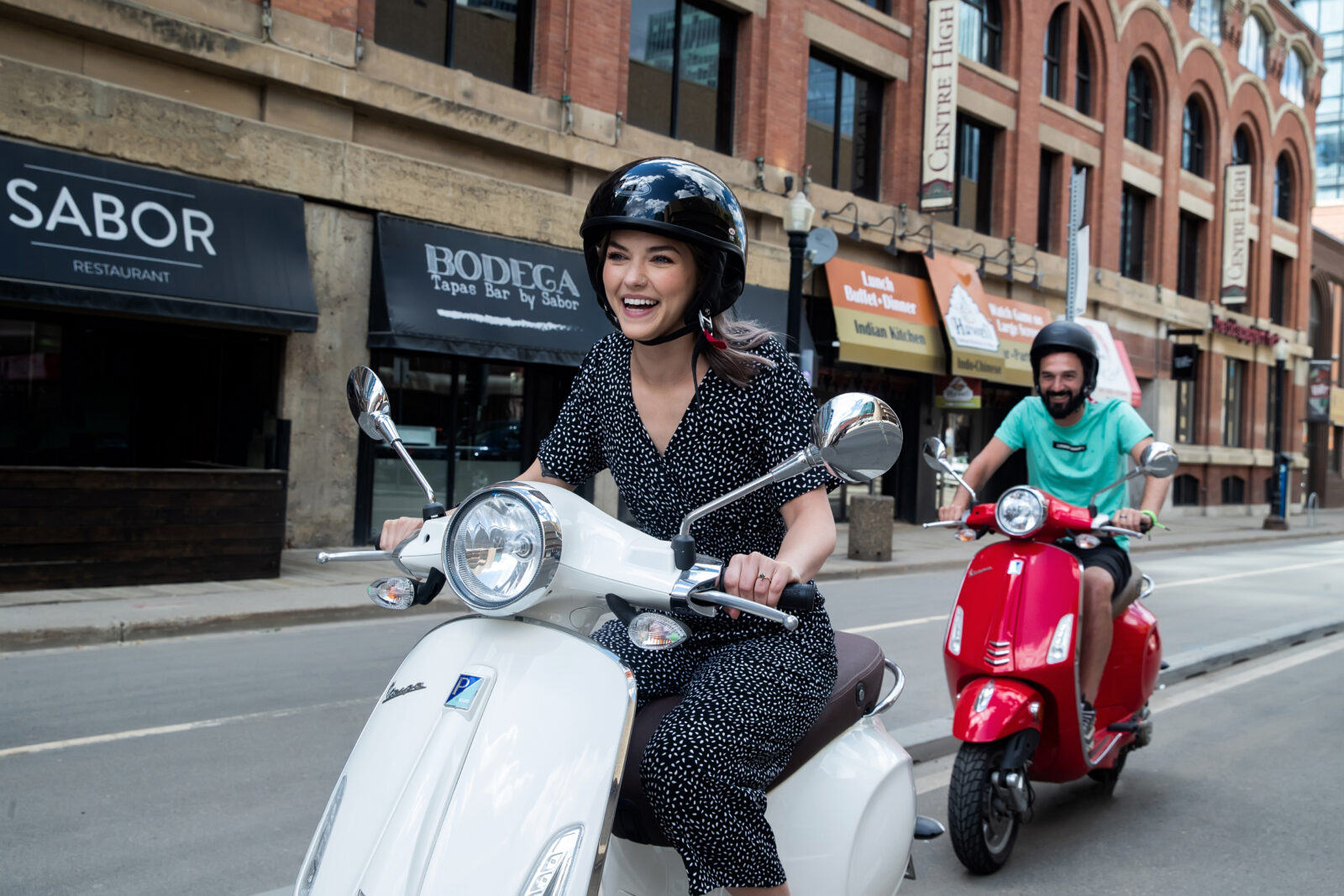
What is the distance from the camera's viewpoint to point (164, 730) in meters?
5.54

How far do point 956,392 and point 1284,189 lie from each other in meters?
22.4

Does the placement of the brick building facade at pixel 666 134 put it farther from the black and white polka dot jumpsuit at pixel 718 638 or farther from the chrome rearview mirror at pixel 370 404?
the black and white polka dot jumpsuit at pixel 718 638

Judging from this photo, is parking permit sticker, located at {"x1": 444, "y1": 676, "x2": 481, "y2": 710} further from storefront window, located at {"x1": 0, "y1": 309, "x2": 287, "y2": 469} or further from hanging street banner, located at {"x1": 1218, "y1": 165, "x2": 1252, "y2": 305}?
hanging street banner, located at {"x1": 1218, "y1": 165, "x2": 1252, "y2": 305}

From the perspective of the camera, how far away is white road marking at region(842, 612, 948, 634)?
9.29 m

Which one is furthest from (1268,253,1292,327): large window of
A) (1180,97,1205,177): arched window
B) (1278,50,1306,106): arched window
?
(1180,97,1205,177): arched window

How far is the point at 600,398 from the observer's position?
2.70 meters

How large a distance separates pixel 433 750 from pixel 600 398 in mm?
1057

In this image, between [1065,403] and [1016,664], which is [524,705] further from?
[1065,403]

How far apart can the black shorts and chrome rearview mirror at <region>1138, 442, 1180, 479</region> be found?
0.39m

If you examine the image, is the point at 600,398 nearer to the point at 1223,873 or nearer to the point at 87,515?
the point at 1223,873

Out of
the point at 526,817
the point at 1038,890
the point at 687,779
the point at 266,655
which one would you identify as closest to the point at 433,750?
the point at 526,817

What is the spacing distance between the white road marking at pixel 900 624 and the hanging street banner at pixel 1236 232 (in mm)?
26178

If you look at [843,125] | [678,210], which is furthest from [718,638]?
[843,125]

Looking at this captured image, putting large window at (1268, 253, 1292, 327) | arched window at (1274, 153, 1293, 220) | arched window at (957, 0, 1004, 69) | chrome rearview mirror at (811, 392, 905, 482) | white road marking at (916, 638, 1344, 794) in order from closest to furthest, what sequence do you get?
1. chrome rearview mirror at (811, 392, 905, 482)
2. white road marking at (916, 638, 1344, 794)
3. arched window at (957, 0, 1004, 69)
4. arched window at (1274, 153, 1293, 220)
5. large window at (1268, 253, 1292, 327)
